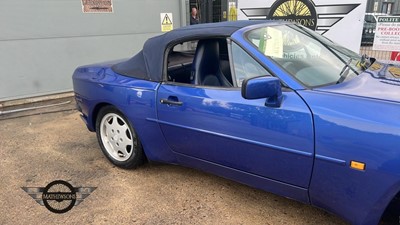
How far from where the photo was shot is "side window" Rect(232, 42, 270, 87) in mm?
2523

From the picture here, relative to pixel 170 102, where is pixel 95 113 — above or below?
below

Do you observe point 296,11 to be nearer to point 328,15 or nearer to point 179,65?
point 328,15

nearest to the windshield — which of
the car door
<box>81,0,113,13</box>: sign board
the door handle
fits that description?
the car door

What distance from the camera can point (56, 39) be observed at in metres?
6.52

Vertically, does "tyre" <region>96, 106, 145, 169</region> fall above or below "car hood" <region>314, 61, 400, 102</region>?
below

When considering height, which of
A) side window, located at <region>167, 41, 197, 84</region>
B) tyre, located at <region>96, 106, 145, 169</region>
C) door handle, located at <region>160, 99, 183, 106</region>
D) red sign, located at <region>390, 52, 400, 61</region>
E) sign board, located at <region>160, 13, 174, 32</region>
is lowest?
tyre, located at <region>96, 106, 145, 169</region>

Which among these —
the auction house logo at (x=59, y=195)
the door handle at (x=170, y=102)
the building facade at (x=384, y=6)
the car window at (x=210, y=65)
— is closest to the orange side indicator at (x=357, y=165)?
the car window at (x=210, y=65)

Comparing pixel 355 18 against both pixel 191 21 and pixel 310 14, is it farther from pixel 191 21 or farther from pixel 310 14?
pixel 191 21

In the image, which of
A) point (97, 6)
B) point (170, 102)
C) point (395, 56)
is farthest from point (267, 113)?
point (97, 6)

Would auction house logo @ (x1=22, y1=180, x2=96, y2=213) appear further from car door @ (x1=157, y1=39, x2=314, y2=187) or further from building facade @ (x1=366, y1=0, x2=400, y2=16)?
building facade @ (x1=366, y1=0, x2=400, y2=16)

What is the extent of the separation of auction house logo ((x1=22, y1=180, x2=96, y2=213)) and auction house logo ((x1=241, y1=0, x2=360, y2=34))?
469 cm

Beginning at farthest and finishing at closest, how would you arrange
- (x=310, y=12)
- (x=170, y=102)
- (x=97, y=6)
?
(x=97, y=6)
(x=310, y=12)
(x=170, y=102)

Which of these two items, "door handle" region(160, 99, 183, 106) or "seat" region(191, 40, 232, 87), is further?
"seat" region(191, 40, 232, 87)

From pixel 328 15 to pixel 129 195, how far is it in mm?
4637
